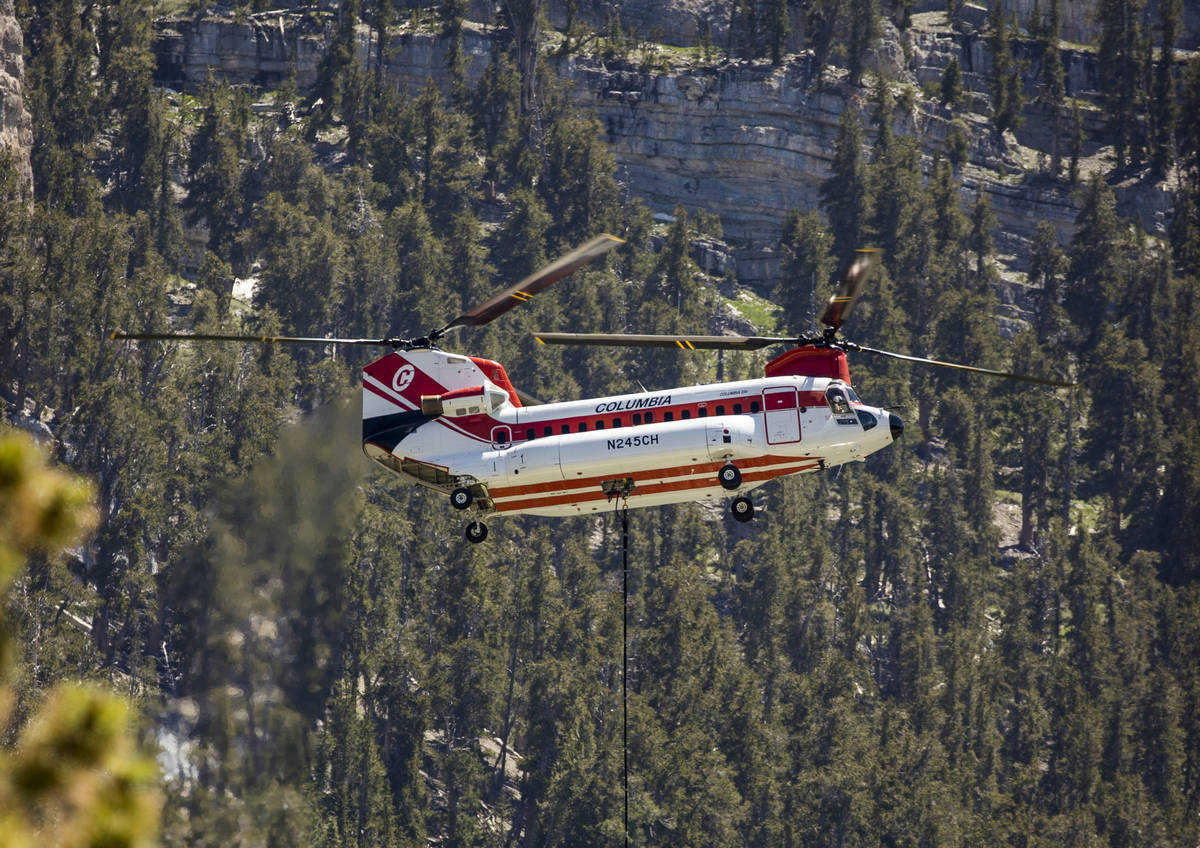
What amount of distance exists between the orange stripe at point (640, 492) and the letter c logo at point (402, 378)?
128 inches

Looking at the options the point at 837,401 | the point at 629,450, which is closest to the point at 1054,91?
the point at 837,401

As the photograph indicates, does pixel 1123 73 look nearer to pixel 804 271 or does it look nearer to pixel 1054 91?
pixel 1054 91

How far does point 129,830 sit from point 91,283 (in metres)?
92.0

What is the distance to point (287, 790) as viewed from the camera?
61.6 m

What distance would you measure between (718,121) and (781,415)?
9926 cm

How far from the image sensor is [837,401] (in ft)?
109

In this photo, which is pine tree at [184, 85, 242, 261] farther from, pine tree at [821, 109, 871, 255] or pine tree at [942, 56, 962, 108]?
pine tree at [942, 56, 962, 108]

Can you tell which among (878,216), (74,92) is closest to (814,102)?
(878,216)

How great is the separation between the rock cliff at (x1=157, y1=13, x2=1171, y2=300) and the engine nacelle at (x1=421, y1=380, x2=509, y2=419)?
93.2 meters

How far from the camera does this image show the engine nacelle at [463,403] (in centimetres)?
3362

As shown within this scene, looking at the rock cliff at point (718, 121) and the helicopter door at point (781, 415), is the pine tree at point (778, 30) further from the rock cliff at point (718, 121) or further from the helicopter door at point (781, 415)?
the helicopter door at point (781, 415)

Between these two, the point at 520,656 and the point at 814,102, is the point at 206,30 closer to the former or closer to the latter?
the point at 814,102

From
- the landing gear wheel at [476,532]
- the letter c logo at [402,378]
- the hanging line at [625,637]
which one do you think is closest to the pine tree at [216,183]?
the hanging line at [625,637]

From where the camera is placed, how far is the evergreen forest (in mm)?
79438
